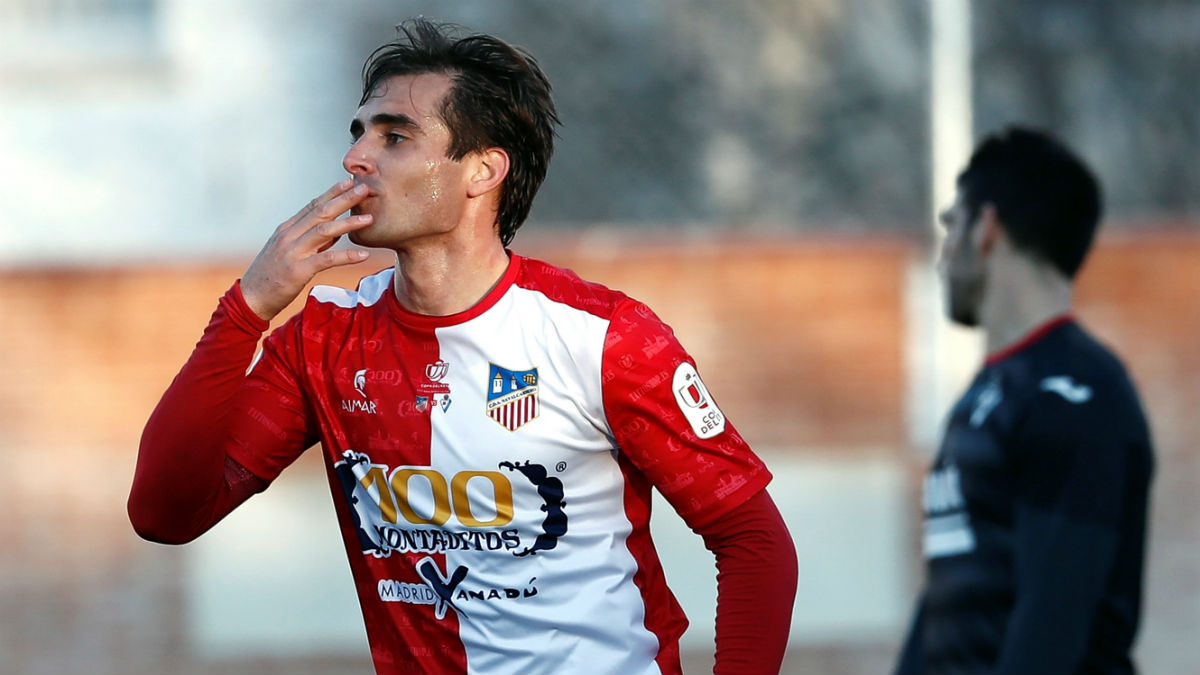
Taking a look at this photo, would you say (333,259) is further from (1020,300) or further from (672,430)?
(1020,300)

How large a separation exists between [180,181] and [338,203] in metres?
4.32

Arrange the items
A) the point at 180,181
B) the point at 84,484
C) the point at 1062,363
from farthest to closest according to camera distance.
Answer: the point at 180,181, the point at 84,484, the point at 1062,363

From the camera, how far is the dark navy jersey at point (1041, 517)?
281 centimetres

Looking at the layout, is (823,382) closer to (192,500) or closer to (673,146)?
(673,146)

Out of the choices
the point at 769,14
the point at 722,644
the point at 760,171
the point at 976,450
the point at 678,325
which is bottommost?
the point at 722,644

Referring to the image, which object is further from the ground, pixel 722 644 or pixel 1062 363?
pixel 1062 363

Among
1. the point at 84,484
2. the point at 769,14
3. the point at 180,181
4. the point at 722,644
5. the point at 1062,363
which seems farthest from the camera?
the point at 769,14

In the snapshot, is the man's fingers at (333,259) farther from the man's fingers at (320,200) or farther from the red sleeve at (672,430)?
the red sleeve at (672,430)

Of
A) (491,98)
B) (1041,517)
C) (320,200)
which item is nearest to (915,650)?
(1041,517)

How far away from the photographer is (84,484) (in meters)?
6.16

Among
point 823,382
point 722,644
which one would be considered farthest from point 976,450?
point 823,382

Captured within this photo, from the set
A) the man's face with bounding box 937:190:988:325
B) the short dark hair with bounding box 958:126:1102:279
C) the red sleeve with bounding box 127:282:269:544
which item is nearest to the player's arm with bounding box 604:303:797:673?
the red sleeve with bounding box 127:282:269:544

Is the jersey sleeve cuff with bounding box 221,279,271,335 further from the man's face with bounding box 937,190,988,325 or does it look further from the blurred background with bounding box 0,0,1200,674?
the blurred background with bounding box 0,0,1200,674

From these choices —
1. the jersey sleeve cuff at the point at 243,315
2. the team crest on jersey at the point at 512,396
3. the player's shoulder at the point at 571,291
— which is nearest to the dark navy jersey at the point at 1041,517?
the player's shoulder at the point at 571,291
